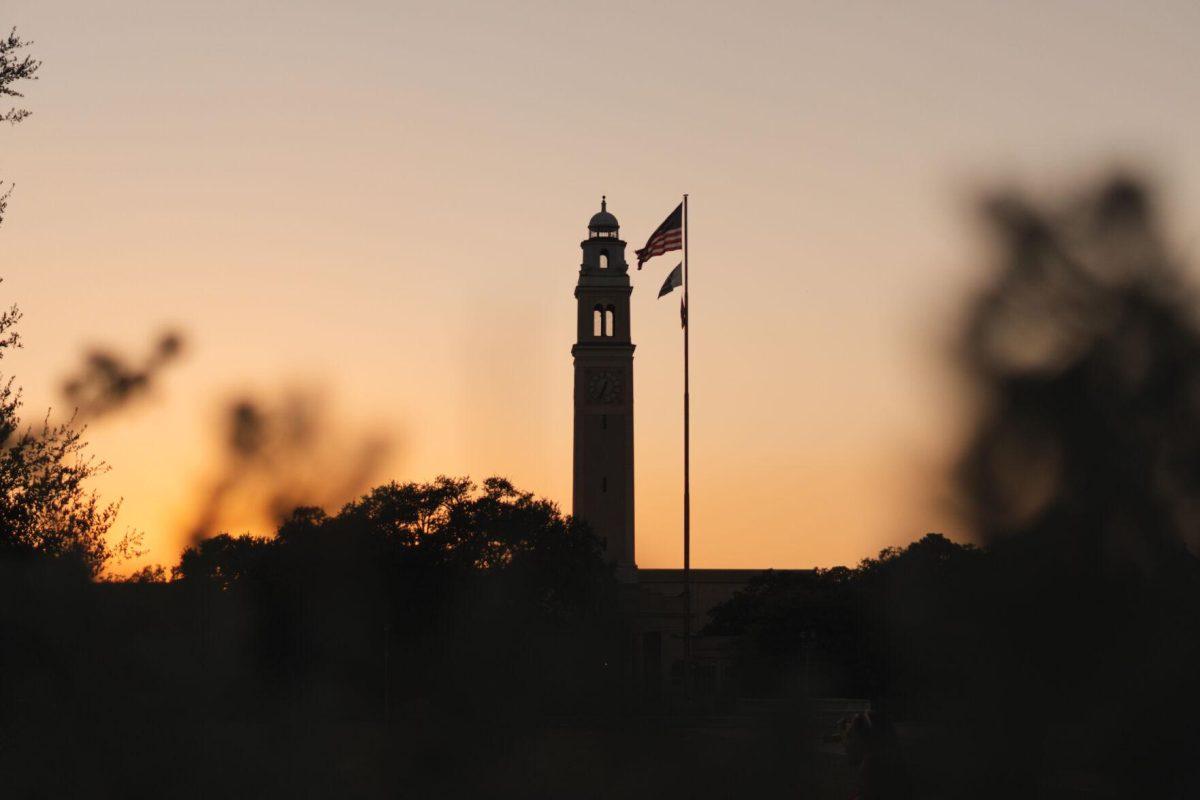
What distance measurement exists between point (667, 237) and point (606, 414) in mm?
56513

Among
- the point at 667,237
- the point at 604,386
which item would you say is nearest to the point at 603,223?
the point at 604,386

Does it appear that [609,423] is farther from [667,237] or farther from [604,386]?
[667,237]

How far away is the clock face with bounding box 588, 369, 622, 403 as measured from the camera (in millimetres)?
112312

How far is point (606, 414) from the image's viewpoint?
367ft

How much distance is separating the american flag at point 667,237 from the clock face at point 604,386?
5548 cm

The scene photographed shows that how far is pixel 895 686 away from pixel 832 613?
73.1m

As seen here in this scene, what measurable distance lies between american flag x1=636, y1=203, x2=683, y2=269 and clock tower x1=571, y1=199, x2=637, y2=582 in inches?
2070

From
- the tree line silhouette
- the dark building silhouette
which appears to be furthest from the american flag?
the dark building silhouette

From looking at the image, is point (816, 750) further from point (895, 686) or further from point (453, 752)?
point (453, 752)

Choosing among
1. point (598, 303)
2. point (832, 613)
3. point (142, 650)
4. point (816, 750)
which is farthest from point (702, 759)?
point (598, 303)

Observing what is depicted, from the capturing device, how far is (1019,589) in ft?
55.4

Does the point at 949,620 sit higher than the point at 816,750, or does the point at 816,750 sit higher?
the point at 949,620

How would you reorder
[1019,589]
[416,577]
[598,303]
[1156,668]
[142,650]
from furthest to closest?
[598,303]
[416,577]
[1019,589]
[1156,668]
[142,650]

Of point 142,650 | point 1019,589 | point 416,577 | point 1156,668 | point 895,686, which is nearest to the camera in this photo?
point 142,650
